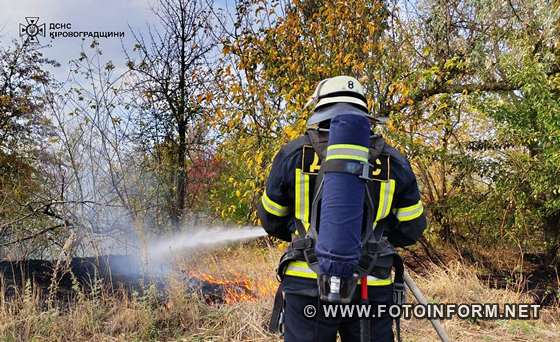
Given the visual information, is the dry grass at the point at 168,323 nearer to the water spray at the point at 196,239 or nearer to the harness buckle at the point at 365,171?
the harness buckle at the point at 365,171

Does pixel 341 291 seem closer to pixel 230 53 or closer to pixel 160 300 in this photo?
pixel 160 300

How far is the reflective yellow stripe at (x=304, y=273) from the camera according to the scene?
2395 mm

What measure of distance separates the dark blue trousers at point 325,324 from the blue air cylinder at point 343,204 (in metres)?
0.34

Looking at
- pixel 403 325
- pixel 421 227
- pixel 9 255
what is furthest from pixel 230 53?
pixel 421 227

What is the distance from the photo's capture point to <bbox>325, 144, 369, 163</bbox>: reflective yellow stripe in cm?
218

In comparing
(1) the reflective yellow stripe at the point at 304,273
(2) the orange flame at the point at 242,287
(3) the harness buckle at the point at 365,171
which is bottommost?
(2) the orange flame at the point at 242,287

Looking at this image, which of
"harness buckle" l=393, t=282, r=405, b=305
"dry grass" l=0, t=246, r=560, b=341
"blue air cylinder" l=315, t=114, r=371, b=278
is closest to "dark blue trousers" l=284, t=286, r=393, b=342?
"harness buckle" l=393, t=282, r=405, b=305

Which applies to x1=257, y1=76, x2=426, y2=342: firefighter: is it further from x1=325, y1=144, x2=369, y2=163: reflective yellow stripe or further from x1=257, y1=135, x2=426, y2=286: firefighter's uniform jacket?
x1=325, y1=144, x2=369, y2=163: reflective yellow stripe

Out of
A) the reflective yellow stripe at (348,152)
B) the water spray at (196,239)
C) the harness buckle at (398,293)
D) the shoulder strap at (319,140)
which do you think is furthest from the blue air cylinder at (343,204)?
the water spray at (196,239)

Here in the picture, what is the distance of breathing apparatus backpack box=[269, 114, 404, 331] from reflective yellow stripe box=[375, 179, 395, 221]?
5cm

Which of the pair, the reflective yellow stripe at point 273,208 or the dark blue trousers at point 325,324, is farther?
the reflective yellow stripe at point 273,208

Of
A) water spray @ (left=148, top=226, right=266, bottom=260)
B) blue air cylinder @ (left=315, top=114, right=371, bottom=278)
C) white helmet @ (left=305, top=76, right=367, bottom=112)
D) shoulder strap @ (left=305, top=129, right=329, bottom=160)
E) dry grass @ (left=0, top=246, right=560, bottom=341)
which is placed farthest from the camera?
water spray @ (left=148, top=226, right=266, bottom=260)

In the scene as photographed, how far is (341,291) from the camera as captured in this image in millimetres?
2193

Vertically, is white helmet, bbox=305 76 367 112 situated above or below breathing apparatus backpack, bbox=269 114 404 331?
above
